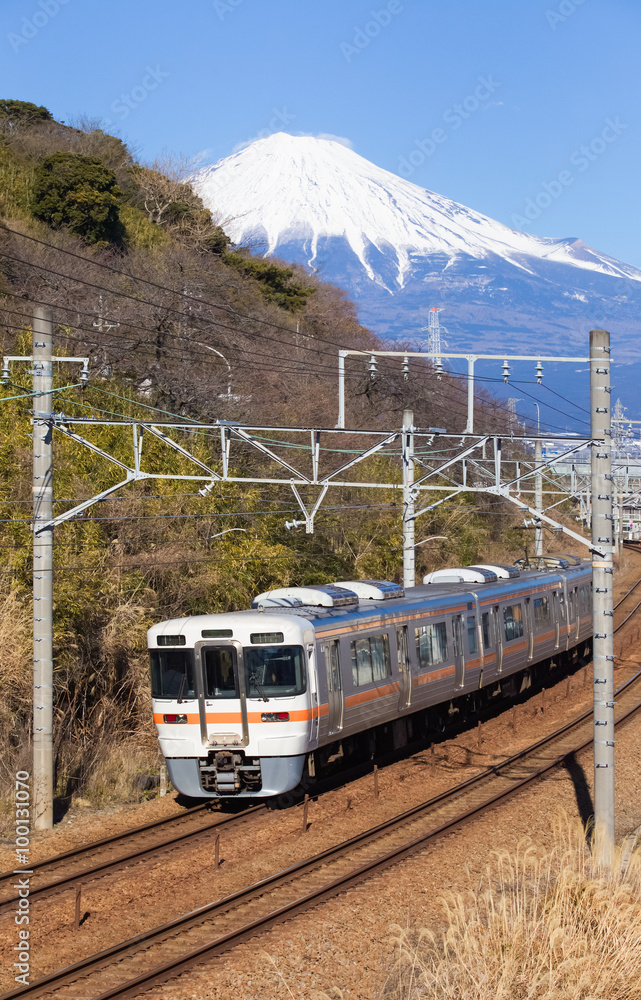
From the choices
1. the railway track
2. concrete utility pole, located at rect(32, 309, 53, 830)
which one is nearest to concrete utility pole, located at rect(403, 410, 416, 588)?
the railway track

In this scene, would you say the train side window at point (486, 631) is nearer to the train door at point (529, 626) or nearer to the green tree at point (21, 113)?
the train door at point (529, 626)

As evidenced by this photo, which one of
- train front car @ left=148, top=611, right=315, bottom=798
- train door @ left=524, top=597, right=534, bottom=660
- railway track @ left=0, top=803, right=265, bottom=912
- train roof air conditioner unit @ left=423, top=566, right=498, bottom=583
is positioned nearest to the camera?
railway track @ left=0, top=803, right=265, bottom=912

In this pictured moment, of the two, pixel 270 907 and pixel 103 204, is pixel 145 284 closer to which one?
pixel 103 204

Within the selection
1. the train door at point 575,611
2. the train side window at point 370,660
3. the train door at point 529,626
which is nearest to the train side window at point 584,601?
the train door at point 575,611

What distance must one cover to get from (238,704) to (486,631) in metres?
7.75

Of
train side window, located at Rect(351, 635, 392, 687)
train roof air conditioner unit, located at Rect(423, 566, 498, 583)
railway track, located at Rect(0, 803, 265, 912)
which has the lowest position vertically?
railway track, located at Rect(0, 803, 265, 912)

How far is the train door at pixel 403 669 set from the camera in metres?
15.2

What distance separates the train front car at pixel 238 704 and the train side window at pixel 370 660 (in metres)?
1.47

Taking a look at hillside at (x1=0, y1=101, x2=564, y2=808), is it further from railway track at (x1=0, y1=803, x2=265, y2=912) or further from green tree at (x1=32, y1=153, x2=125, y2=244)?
railway track at (x1=0, y1=803, x2=265, y2=912)

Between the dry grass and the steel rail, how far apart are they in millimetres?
1341

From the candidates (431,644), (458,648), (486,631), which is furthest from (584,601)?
(431,644)

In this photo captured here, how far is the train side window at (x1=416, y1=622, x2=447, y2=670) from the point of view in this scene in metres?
15.9

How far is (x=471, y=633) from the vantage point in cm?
1812

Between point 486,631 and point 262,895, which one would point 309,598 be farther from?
point 486,631
